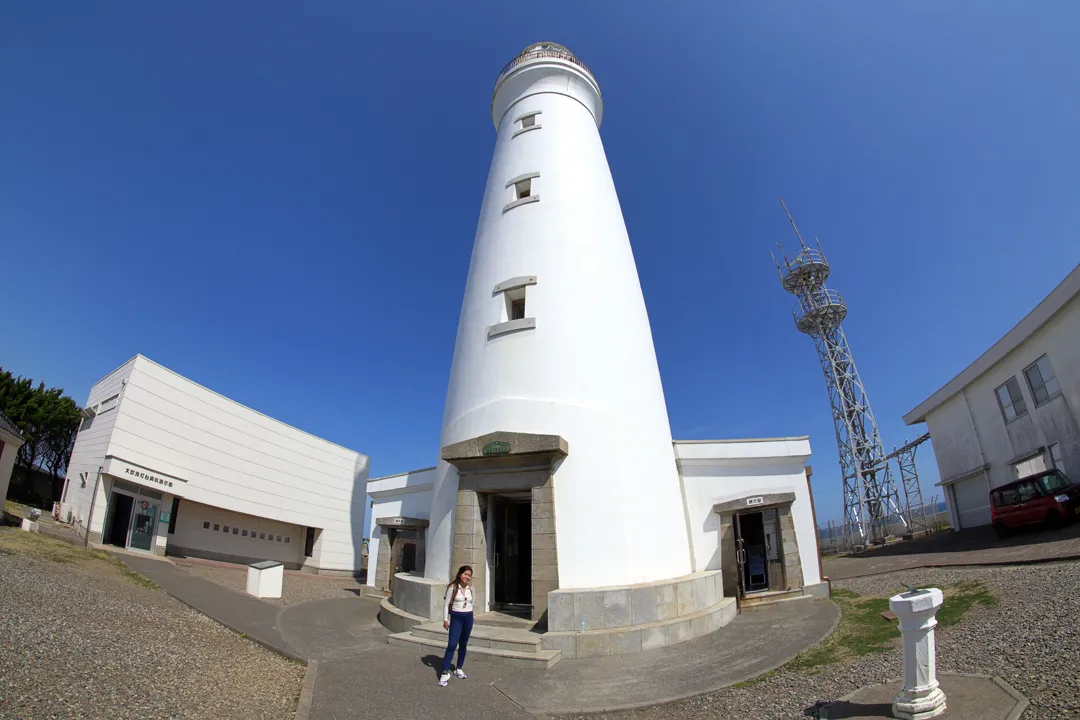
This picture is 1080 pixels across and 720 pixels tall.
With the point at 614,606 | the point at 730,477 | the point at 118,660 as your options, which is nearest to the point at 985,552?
the point at 730,477

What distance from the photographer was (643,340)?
1170 centimetres

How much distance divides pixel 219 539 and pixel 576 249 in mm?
21412

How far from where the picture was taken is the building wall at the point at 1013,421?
46.2 feet

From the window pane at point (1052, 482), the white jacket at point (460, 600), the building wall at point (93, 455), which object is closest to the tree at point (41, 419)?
the building wall at point (93, 455)

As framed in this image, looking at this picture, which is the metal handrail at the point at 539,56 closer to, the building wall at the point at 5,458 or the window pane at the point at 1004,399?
the window pane at the point at 1004,399

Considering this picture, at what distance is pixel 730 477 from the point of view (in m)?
12.4

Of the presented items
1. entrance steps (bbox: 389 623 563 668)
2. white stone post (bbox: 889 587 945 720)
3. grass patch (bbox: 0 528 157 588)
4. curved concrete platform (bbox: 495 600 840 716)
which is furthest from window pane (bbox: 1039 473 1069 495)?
grass patch (bbox: 0 528 157 588)

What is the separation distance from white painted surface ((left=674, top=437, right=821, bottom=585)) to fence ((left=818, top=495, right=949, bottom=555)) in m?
14.8

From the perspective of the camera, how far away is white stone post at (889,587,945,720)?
13.9 feet

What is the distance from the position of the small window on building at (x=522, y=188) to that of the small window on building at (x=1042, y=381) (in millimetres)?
15945

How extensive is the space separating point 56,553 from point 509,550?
425 inches

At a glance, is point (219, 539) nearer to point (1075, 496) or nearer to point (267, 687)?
point (267, 687)

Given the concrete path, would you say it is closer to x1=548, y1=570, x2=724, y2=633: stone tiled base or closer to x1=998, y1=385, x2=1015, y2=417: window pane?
x1=548, y1=570, x2=724, y2=633: stone tiled base

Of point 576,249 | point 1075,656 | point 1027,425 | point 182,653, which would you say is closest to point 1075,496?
point 1027,425
